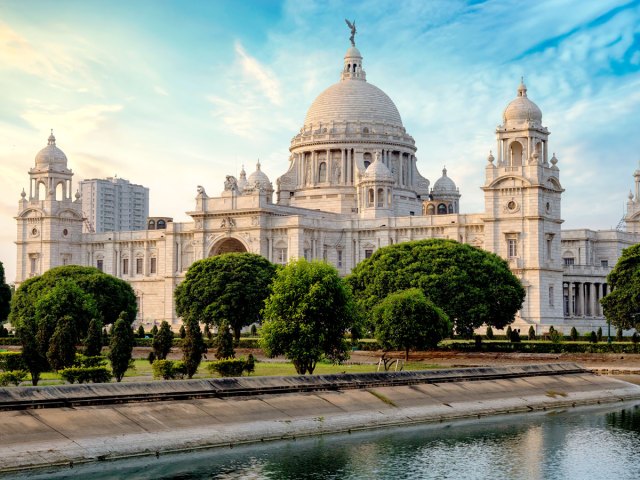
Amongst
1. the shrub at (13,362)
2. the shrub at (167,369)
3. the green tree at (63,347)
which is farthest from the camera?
the shrub at (13,362)

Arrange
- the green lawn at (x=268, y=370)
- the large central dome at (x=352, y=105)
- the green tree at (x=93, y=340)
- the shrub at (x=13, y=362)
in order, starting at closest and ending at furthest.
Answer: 1. the shrub at (x=13, y=362)
2. the green lawn at (x=268, y=370)
3. the green tree at (x=93, y=340)
4. the large central dome at (x=352, y=105)

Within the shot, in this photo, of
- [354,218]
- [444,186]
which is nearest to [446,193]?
[444,186]

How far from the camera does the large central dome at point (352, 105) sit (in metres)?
153

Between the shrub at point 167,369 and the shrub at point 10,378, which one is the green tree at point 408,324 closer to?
the shrub at point 167,369

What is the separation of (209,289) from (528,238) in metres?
32.0

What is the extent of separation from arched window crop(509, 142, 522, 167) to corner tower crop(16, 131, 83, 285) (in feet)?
189

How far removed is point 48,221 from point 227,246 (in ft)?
Result: 82.7

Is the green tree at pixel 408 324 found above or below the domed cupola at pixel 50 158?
below

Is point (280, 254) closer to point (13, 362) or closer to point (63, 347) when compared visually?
point (13, 362)

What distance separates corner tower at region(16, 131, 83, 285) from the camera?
141m

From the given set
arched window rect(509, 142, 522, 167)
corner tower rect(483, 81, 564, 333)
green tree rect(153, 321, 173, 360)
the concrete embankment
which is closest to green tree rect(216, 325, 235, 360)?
green tree rect(153, 321, 173, 360)

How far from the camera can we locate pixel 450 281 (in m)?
88.8

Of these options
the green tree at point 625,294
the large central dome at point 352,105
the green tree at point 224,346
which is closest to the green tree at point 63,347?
the green tree at point 224,346

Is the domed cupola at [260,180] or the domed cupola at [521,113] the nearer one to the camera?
the domed cupola at [521,113]
